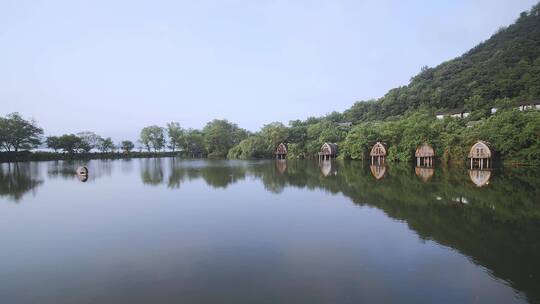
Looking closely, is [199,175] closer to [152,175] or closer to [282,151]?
[152,175]

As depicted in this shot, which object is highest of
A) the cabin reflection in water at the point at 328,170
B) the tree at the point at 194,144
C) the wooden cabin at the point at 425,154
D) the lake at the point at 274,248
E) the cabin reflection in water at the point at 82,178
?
the tree at the point at 194,144

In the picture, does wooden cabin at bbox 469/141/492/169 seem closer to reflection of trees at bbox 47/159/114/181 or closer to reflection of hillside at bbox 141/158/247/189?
reflection of hillside at bbox 141/158/247/189

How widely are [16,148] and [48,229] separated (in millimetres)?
55215

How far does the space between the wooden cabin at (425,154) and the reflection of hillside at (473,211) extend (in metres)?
11.7

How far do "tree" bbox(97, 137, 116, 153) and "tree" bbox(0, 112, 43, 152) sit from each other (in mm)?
12060

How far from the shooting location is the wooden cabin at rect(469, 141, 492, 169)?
30.9 m

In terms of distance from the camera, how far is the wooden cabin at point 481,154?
3091cm

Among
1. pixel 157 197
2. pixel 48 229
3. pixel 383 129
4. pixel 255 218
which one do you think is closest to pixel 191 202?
pixel 157 197

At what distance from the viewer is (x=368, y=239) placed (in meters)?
9.86

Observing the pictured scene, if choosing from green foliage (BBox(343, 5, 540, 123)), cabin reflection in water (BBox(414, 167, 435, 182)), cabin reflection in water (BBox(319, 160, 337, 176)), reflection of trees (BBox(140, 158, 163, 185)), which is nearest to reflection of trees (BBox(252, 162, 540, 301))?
cabin reflection in water (BBox(414, 167, 435, 182))

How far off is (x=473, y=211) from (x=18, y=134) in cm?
6331

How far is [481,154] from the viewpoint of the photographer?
31.3m

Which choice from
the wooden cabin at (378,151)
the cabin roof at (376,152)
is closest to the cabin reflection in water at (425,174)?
the wooden cabin at (378,151)

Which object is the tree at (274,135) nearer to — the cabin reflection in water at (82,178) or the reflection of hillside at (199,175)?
the reflection of hillside at (199,175)
